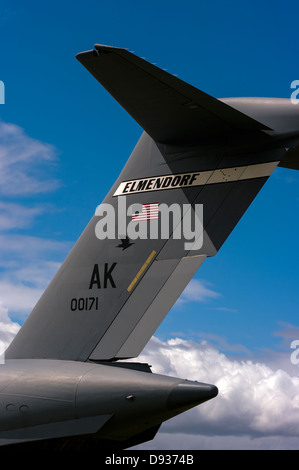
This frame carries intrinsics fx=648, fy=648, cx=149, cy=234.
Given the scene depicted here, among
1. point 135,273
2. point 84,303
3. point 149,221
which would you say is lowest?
point 84,303

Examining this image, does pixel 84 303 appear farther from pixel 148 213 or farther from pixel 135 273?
pixel 148 213

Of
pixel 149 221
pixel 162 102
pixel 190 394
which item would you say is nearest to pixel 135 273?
pixel 149 221

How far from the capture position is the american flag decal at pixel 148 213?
23.2 feet

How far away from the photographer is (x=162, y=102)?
21.5 ft

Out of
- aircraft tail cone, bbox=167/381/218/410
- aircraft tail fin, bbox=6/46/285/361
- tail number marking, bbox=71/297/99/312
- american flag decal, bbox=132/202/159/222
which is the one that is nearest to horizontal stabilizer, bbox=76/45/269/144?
aircraft tail fin, bbox=6/46/285/361

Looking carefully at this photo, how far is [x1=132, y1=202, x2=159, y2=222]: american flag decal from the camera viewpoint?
7075 mm

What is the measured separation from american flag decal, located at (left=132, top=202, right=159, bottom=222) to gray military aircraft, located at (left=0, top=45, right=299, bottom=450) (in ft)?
0.18

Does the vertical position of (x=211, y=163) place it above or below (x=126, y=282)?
above

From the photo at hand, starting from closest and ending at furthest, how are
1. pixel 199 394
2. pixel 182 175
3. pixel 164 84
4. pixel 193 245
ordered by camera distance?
pixel 199 394 < pixel 164 84 < pixel 193 245 < pixel 182 175

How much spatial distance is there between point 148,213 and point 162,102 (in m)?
1.25

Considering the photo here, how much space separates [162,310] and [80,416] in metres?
1.28
